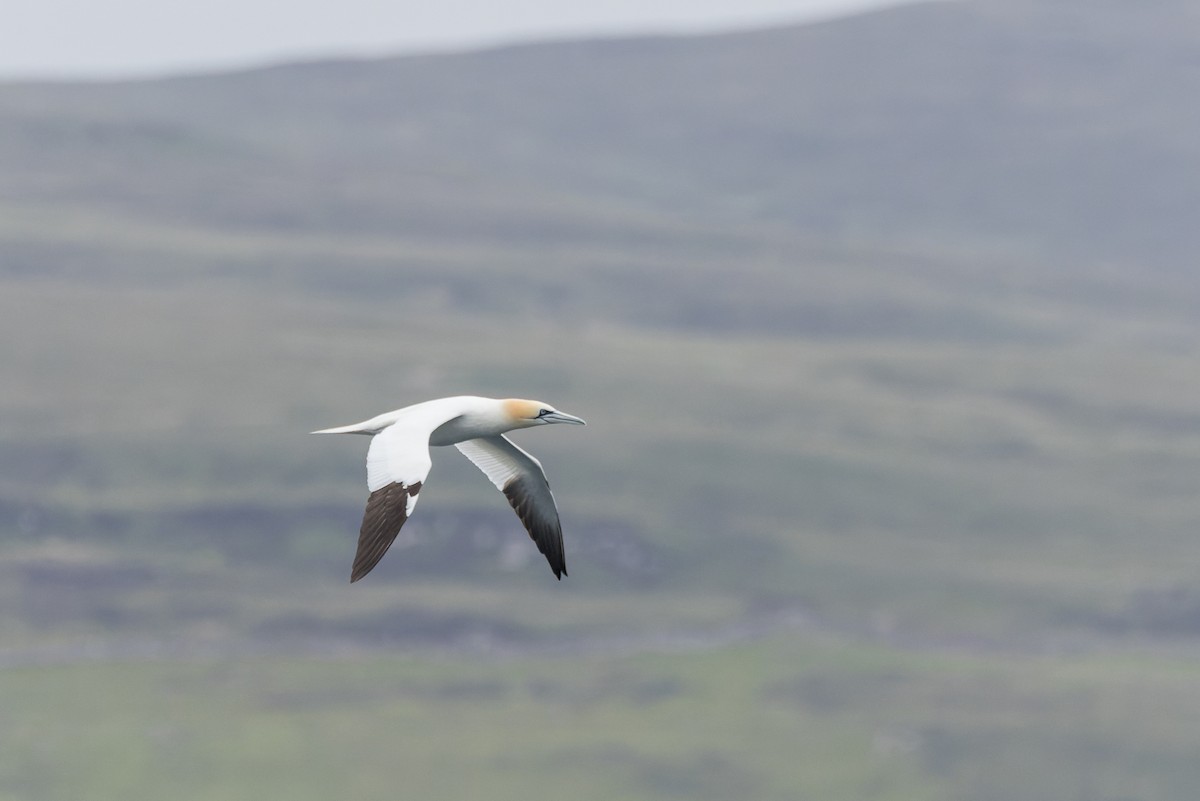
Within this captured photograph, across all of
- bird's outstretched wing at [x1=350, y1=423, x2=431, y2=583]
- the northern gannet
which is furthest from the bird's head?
bird's outstretched wing at [x1=350, y1=423, x2=431, y2=583]

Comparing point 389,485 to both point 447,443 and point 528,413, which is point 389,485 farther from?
point 528,413

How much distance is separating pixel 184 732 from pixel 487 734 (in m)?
24.2

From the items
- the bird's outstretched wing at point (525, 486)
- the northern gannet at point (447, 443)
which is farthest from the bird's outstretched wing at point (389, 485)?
the bird's outstretched wing at point (525, 486)

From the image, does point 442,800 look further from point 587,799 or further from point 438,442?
point 438,442

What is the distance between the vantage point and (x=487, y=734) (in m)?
194

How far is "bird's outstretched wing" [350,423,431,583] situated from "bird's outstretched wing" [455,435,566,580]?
5536 millimetres

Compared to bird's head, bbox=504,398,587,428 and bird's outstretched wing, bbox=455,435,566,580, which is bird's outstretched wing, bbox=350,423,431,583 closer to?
bird's head, bbox=504,398,587,428

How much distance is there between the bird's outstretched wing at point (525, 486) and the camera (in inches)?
1750

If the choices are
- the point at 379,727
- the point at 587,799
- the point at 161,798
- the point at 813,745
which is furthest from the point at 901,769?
the point at 161,798

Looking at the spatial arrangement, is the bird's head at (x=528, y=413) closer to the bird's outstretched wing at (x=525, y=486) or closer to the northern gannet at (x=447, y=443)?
the northern gannet at (x=447, y=443)

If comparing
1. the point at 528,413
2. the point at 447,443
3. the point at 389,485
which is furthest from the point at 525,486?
the point at 389,485

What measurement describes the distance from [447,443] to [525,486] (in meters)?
3.15

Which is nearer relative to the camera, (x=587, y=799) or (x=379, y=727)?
(x=587, y=799)

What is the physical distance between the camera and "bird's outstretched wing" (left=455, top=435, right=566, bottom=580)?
44438mm
